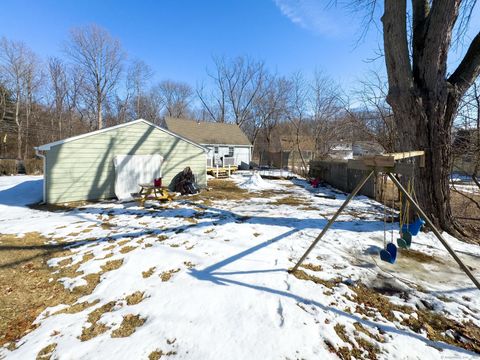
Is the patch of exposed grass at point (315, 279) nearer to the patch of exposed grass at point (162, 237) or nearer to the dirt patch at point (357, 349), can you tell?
the dirt patch at point (357, 349)

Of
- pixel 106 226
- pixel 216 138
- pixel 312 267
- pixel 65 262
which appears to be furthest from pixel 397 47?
pixel 216 138

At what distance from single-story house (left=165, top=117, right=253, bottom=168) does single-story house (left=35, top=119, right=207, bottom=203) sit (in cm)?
1121

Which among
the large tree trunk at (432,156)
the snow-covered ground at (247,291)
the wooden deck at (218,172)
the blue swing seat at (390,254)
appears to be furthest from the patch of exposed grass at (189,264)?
the wooden deck at (218,172)

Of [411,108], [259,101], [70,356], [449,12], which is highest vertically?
[259,101]

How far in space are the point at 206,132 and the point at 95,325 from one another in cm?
2221

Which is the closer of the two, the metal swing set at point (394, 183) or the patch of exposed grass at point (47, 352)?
the patch of exposed grass at point (47, 352)

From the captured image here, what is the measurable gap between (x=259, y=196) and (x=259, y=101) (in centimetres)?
2578

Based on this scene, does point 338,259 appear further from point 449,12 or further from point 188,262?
point 449,12

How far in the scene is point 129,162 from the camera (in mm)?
9289

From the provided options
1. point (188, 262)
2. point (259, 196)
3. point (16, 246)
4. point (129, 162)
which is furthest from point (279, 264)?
point (129, 162)

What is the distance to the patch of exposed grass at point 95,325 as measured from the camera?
7.50 ft

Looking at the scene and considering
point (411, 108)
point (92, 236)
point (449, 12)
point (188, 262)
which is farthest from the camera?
point (92, 236)

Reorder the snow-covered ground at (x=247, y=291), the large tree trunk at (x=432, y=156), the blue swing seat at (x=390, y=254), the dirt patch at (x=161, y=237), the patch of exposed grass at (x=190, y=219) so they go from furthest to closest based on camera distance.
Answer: the patch of exposed grass at (x=190, y=219)
the dirt patch at (x=161, y=237)
the large tree trunk at (x=432, y=156)
the blue swing seat at (x=390, y=254)
the snow-covered ground at (x=247, y=291)

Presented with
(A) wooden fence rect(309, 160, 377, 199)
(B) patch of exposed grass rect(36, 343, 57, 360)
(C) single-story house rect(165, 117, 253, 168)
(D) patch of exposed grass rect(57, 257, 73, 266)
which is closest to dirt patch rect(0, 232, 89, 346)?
(D) patch of exposed grass rect(57, 257, 73, 266)
